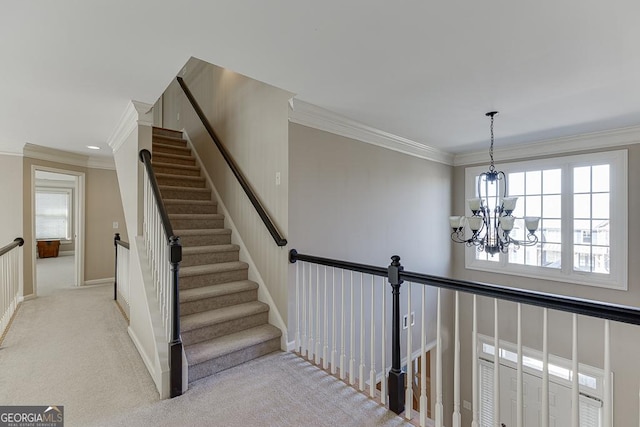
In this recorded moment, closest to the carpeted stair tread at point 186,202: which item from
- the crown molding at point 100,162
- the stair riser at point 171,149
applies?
the stair riser at point 171,149

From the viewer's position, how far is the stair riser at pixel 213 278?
294cm

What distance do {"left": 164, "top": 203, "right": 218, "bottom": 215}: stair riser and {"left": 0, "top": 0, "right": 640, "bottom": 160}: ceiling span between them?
3.86ft

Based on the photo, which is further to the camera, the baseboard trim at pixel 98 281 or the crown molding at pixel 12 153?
the baseboard trim at pixel 98 281

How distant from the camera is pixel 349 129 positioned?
3.23 m

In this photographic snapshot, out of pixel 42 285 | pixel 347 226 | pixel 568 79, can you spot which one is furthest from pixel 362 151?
pixel 42 285

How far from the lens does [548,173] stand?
4102 millimetres

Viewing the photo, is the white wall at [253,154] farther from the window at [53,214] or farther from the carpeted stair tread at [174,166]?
the window at [53,214]

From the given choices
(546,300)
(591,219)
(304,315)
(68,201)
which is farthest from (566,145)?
(68,201)

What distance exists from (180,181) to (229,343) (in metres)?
2.58

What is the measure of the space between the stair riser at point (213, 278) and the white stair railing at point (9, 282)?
2017mm

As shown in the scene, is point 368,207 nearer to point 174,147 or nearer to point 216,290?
point 216,290

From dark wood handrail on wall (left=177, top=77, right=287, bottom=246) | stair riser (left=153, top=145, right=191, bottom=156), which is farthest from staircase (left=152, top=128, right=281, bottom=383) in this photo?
dark wood handrail on wall (left=177, top=77, right=287, bottom=246)

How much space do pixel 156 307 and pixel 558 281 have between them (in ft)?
15.3

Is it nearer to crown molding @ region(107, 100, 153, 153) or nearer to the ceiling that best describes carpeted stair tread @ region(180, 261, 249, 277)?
crown molding @ region(107, 100, 153, 153)
